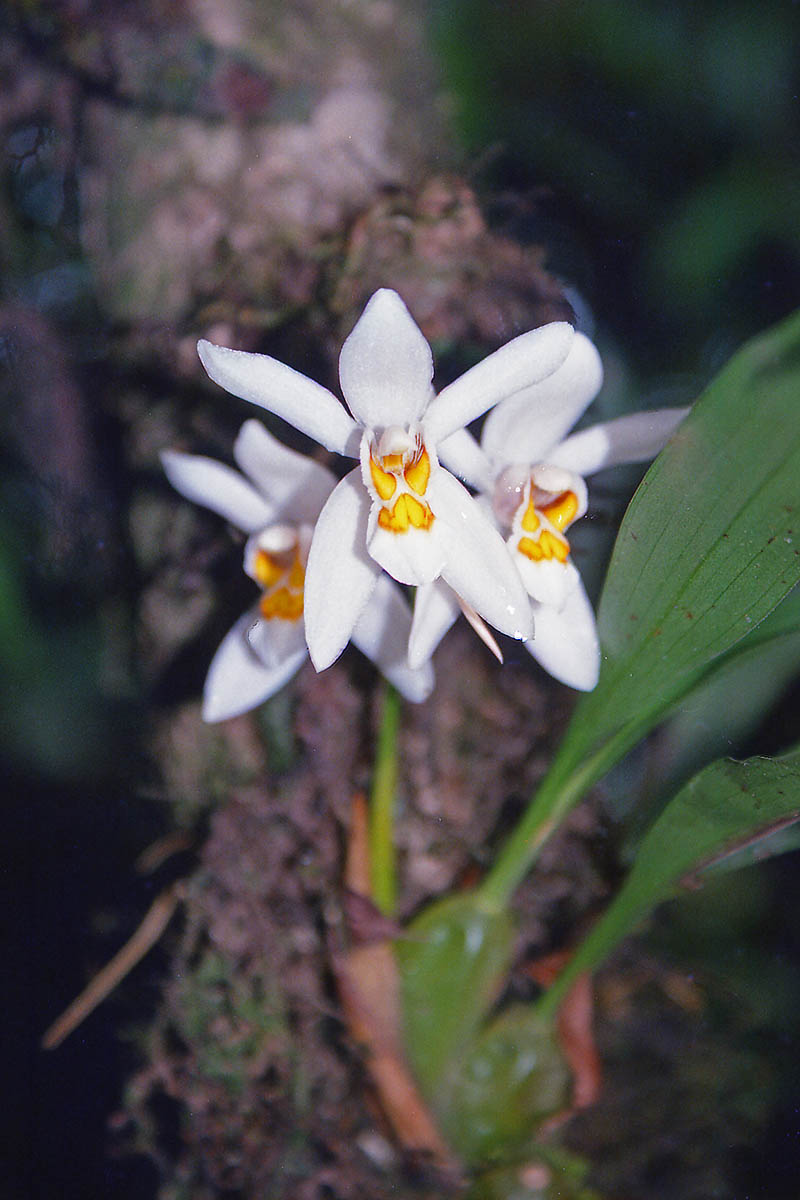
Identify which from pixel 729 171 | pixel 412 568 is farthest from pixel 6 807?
pixel 729 171

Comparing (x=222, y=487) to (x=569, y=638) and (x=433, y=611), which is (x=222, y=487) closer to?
(x=433, y=611)

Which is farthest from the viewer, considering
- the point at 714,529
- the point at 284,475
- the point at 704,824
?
the point at 284,475

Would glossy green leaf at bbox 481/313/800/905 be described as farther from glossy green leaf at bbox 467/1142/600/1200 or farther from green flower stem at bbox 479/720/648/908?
glossy green leaf at bbox 467/1142/600/1200

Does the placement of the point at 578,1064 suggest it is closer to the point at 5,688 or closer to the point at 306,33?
the point at 5,688

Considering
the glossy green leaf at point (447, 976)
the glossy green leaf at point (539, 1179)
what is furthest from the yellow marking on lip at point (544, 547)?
the glossy green leaf at point (539, 1179)

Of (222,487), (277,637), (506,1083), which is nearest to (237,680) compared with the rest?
(277,637)

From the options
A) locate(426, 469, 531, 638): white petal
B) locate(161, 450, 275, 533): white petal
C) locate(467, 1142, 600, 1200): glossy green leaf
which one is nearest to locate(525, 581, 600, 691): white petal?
locate(426, 469, 531, 638): white petal

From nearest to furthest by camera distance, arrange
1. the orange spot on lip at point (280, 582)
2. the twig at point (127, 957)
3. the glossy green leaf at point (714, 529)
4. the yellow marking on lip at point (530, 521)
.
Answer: the glossy green leaf at point (714, 529) → the yellow marking on lip at point (530, 521) → the orange spot on lip at point (280, 582) → the twig at point (127, 957)

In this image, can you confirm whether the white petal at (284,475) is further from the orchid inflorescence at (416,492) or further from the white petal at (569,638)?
the white petal at (569,638)
